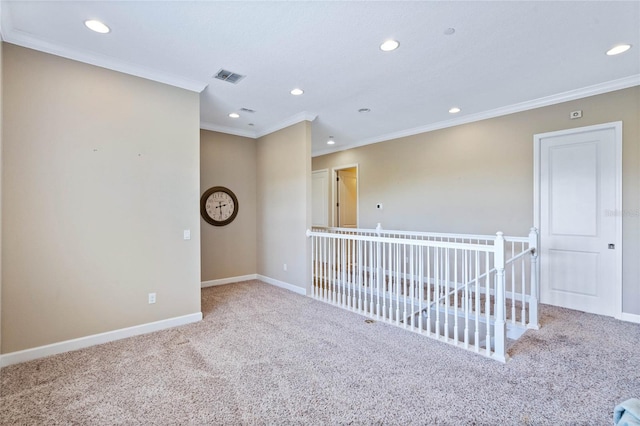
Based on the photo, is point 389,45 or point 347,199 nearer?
point 389,45

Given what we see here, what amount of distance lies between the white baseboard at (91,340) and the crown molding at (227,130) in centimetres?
308

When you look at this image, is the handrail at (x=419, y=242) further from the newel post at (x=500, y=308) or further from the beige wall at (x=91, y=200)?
the beige wall at (x=91, y=200)

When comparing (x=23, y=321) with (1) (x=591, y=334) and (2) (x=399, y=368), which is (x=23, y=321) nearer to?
(2) (x=399, y=368)

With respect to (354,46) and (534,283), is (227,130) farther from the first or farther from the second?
(534,283)

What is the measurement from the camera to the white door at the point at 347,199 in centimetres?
727

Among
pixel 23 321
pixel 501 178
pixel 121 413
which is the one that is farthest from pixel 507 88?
pixel 23 321

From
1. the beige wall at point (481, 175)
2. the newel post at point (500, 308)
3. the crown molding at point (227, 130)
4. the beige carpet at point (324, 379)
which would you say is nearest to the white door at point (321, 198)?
the beige wall at point (481, 175)

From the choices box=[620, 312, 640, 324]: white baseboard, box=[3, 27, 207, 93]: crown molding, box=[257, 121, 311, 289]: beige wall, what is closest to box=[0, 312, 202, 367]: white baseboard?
box=[257, 121, 311, 289]: beige wall

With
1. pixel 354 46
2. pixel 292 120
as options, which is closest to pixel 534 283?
pixel 354 46

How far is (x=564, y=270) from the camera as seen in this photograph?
391 cm

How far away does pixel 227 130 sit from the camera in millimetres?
5320

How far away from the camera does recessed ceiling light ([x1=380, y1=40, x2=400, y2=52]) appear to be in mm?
2625

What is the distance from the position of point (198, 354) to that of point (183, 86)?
2.85m

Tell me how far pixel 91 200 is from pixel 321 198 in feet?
16.5
